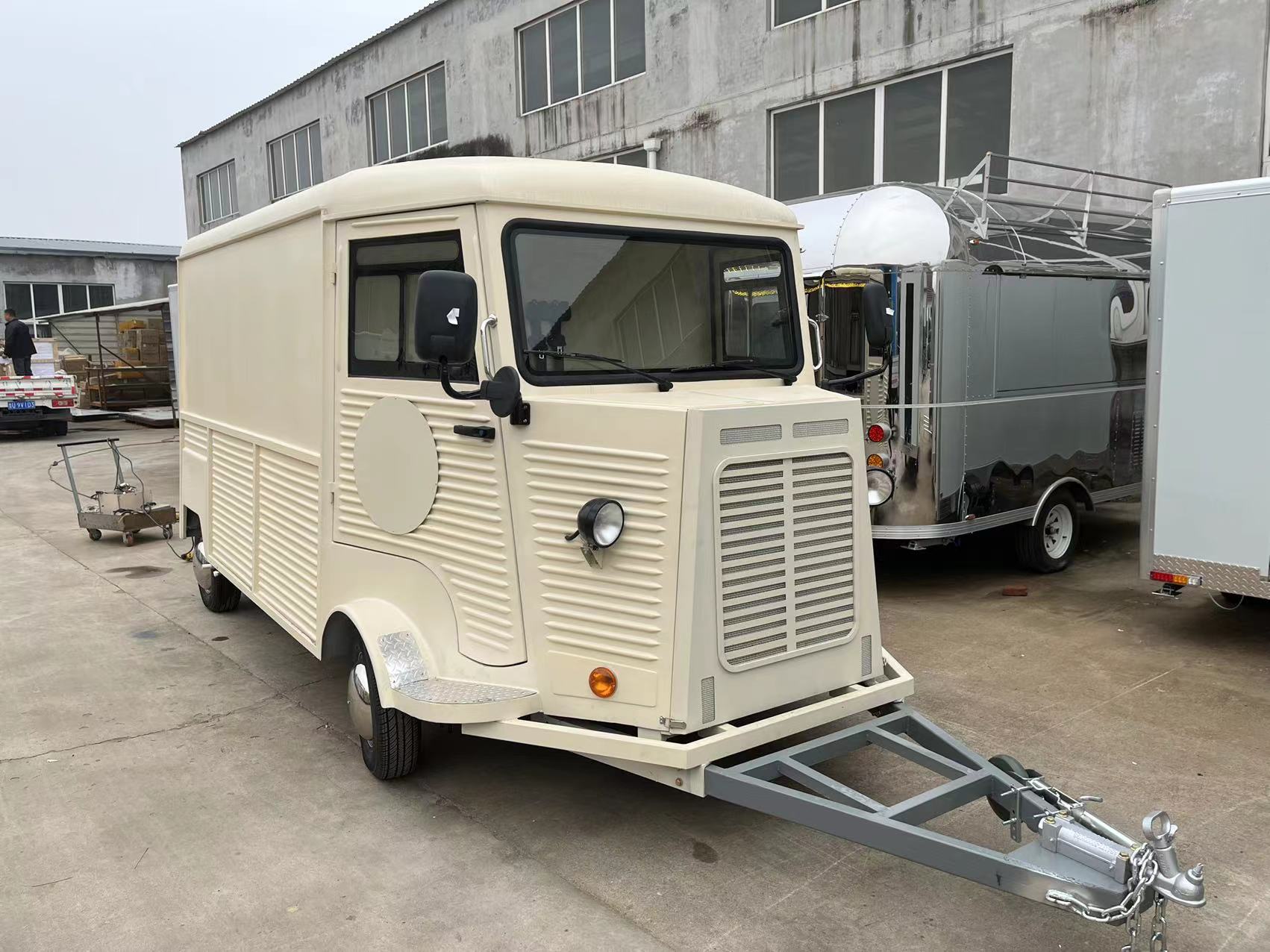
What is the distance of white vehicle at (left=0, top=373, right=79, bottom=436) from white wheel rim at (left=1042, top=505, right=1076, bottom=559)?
19887 mm

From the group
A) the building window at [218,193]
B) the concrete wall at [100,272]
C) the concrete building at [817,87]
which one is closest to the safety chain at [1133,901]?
the concrete building at [817,87]

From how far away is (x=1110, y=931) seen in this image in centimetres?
352

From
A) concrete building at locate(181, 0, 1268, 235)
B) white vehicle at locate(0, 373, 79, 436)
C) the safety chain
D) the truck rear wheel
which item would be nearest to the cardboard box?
white vehicle at locate(0, 373, 79, 436)

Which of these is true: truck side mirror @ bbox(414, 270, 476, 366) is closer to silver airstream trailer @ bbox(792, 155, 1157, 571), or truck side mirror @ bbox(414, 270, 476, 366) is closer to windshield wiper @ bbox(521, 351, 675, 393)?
windshield wiper @ bbox(521, 351, 675, 393)

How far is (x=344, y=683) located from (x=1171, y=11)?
10.2 metres

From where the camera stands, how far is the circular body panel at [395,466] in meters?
4.43

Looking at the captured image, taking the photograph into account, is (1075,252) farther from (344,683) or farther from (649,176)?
(344,683)

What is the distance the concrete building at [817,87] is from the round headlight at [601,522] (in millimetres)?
9043

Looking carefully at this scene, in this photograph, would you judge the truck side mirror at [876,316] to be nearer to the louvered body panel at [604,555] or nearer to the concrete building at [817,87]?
the louvered body panel at [604,555]

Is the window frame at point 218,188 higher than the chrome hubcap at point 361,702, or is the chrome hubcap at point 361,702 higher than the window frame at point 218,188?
the window frame at point 218,188

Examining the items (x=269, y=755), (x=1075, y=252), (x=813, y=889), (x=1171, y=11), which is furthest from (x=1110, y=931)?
(x=1171, y=11)

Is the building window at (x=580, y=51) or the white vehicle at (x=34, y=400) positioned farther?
the white vehicle at (x=34, y=400)

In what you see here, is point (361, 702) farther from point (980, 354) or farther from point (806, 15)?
point (806, 15)

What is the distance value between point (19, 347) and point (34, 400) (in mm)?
2086
